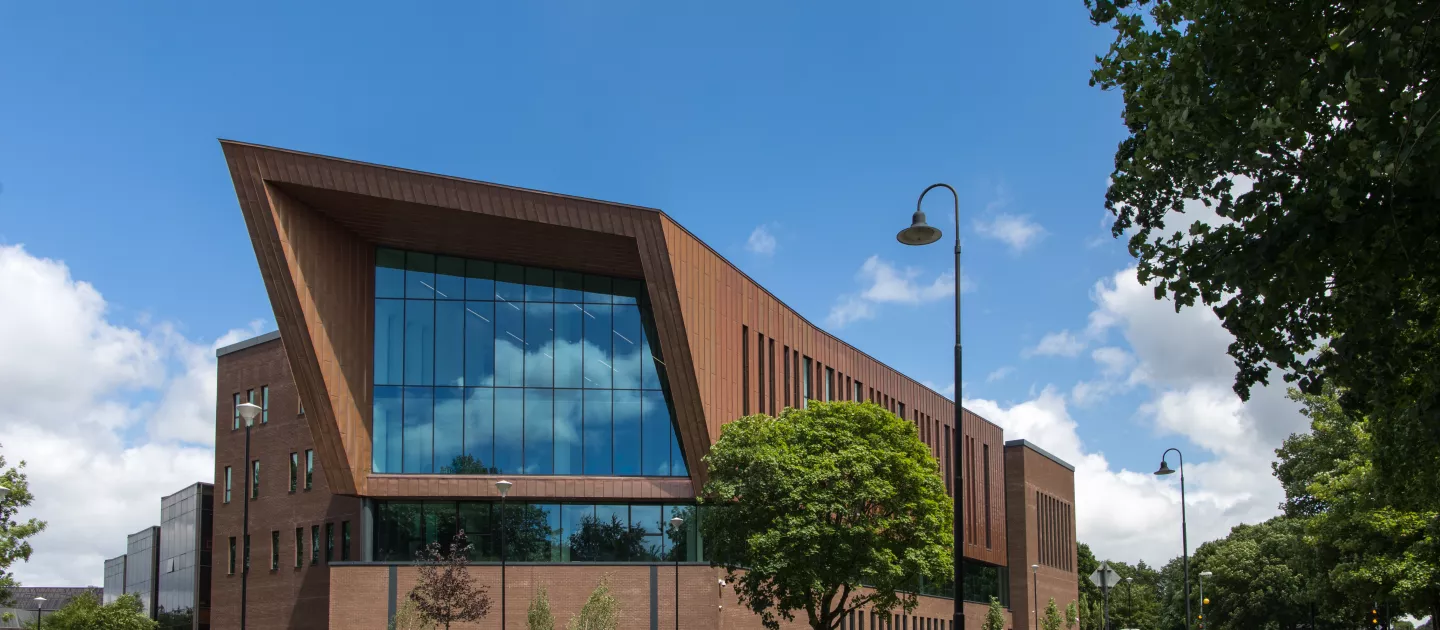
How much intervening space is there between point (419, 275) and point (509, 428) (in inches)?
276

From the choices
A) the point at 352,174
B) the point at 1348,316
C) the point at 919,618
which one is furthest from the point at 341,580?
the point at 1348,316

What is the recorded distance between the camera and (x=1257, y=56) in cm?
1128

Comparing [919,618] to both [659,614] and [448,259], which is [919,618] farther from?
[448,259]

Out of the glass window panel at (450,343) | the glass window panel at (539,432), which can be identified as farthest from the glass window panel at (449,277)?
the glass window panel at (539,432)

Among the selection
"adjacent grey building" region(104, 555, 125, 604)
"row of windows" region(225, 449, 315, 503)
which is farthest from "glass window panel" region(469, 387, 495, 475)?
"adjacent grey building" region(104, 555, 125, 604)

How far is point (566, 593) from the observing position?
4653 centimetres

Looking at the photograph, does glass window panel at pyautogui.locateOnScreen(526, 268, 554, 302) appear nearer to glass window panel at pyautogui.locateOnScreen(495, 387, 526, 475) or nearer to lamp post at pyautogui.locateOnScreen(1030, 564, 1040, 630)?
glass window panel at pyautogui.locateOnScreen(495, 387, 526, 475)

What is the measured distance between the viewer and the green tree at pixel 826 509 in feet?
118

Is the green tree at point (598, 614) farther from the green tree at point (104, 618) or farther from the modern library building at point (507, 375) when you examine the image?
the green tree at point (104, 618)

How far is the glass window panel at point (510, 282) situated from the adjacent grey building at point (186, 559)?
29.2m

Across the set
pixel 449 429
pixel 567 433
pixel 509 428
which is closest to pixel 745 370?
pixel 567 433

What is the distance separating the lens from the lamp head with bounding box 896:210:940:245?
21031 mm

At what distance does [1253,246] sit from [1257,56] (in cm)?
175

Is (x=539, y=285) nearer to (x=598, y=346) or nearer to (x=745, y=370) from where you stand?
(x=598, y=346)
